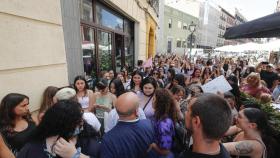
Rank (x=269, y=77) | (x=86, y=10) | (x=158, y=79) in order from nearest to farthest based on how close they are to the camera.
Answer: (x=86, y=10) → (x=158, y=79) → (x=269, y=77)

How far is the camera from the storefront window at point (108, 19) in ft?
23.1

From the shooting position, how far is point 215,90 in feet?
13.3

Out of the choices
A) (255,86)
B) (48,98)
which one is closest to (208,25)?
(255,86)

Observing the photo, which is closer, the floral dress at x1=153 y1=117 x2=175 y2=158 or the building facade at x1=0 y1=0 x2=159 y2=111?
the floral dress at x1=153 y1=117 x2=175 y2=158

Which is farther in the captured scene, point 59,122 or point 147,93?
point 147,93

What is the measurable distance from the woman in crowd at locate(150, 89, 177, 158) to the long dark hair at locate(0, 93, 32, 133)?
5.01 ft

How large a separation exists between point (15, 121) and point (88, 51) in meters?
3.93

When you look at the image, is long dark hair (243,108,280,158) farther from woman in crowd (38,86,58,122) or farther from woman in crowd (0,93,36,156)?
woman in crowd (38,86,58,122)

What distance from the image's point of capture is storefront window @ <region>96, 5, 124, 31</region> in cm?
703

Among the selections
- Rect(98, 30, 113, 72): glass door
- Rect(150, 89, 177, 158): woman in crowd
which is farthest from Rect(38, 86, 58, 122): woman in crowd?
Rect(98, 30, 113, 72): glass door

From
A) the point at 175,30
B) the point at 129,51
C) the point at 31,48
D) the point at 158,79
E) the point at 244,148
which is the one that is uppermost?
the point at 175,30

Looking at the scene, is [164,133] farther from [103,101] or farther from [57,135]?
[103,101]

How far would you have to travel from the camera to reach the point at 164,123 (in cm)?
252

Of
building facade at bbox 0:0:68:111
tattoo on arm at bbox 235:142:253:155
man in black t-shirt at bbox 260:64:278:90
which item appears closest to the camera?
tattoo on arm at bbox 235:142:253:155
